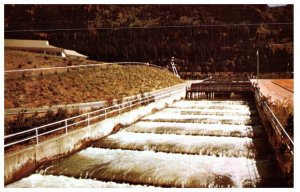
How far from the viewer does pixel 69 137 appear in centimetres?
1300

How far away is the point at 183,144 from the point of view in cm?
1428

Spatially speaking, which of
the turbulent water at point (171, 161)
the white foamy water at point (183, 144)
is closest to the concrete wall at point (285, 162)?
the turbulent water at point (171, 161)

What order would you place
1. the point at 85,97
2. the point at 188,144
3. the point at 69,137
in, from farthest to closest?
the point at 85,97
the point at 188,144
the point at 69,137

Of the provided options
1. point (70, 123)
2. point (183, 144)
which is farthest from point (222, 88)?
point (70, 123)

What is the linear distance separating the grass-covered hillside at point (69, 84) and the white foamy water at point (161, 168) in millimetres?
10352

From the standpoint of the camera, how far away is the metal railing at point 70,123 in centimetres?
1164

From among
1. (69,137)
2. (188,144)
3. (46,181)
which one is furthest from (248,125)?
(46,181)

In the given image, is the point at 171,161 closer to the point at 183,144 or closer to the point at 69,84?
the point at 183,144

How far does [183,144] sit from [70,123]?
538 centimetres

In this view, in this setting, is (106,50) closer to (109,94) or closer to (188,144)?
(109,94)

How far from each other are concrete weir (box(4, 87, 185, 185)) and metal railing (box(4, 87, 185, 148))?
13.0 inches

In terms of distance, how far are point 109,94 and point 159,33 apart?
74.7m
